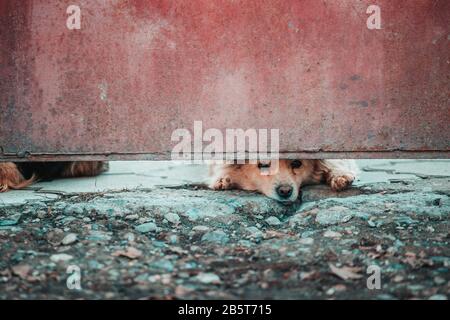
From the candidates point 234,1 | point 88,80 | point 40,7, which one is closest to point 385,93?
point 234,1

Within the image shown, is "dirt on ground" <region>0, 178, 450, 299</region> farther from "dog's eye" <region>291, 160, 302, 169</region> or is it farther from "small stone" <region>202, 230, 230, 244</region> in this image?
"dog's eye" <region>291, 160, 302, 169</region>

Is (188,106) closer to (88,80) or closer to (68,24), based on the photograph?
(88,80)

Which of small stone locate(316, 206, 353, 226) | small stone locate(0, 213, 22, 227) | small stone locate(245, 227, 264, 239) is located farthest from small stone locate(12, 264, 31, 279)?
small stone locate(316, 206, 353, 226)

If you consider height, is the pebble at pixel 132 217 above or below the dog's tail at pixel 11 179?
below

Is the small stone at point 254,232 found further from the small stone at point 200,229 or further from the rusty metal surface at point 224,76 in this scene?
the rusty metal surface at point 224,76

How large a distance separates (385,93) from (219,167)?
184cm

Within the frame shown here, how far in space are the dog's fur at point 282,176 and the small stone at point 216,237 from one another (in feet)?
3.40

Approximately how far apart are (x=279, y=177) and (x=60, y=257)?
6.70ft

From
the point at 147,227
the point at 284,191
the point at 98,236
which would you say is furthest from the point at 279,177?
the point at 98,236

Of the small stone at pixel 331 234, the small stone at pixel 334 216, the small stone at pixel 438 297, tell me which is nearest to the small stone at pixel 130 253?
the small stone at pixel 331 234

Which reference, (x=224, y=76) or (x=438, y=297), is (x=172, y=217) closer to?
(x=224, y=76)

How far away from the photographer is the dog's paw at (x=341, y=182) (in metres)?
4.40
